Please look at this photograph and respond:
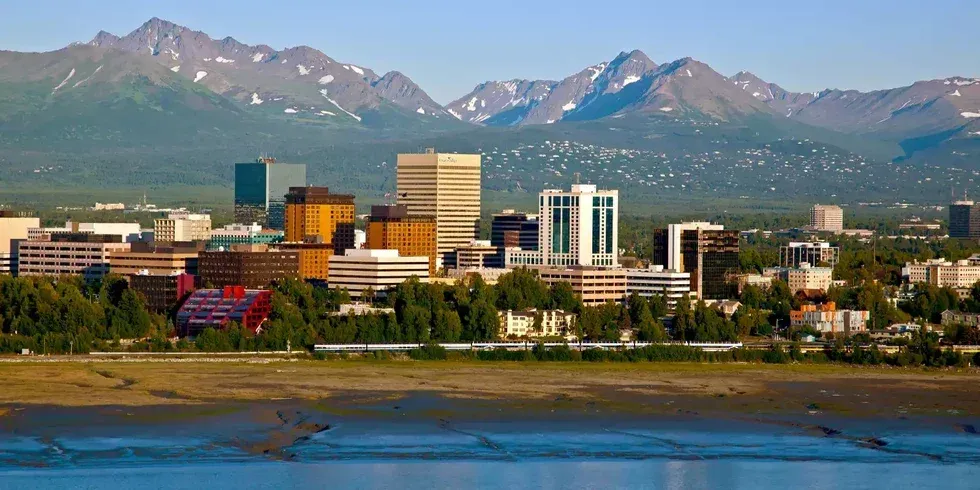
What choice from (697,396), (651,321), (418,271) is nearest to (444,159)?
(418,271)

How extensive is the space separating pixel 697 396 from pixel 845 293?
165 ft

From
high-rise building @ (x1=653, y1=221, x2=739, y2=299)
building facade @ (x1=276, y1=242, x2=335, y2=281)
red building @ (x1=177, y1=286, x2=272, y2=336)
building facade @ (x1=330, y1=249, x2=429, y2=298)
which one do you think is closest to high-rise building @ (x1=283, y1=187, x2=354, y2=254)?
building facade @ (x1=276, y1=242, x2=335, y2=281)

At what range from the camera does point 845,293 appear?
122 m

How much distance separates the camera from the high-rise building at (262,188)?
18262 centimetres

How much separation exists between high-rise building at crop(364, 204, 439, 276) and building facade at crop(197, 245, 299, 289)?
45.4 feet

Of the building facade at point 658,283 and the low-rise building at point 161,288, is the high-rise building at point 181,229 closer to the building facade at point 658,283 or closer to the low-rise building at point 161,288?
the building facade at point 658,283

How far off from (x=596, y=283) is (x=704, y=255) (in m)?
14.5

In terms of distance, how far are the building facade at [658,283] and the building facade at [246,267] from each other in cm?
1774

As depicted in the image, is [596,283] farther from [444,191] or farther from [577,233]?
[444,191]

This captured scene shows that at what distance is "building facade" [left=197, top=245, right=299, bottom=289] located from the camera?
376ft

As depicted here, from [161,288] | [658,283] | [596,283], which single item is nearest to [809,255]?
[658,283]

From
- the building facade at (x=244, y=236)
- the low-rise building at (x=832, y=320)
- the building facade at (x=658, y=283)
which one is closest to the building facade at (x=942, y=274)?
the building facade at (x=658, y=283)

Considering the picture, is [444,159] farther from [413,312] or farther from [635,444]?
[635,444]

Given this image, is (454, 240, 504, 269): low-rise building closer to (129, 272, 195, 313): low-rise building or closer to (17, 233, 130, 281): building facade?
(17, 233, 130, 281): building facade
